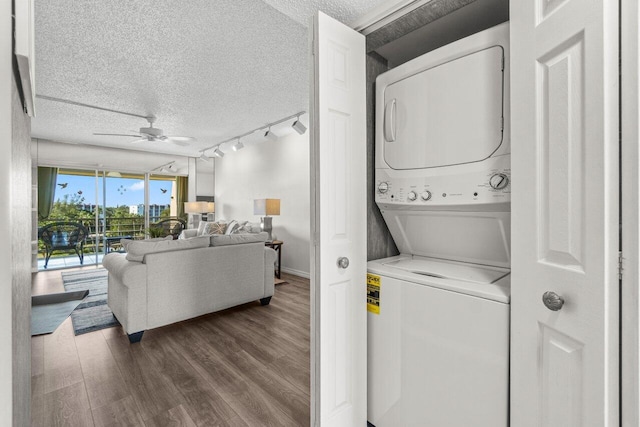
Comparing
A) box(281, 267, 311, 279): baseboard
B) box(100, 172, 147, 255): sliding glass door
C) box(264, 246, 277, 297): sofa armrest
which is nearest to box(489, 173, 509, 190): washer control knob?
box(264, 246, 277, 297): sofa armrest

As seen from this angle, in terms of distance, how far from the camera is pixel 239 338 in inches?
103

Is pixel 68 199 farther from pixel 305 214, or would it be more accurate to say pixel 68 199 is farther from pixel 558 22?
pixel 558 22

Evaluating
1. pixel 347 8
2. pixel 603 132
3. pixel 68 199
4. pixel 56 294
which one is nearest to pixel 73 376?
pixel 56 294

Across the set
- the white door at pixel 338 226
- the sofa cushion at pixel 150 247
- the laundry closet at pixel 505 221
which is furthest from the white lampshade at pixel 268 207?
the white door at pixel 338 226

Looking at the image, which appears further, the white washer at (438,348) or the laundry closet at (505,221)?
the white washer at (438,348)

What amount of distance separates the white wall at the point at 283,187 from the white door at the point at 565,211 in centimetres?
399

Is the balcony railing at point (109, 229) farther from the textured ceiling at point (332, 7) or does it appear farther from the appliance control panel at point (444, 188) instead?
the appliance control panel at point (444, 188)

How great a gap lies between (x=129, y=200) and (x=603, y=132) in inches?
324

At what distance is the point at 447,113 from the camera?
1338 mm

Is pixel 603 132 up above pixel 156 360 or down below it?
above

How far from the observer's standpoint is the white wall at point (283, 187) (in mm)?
5039

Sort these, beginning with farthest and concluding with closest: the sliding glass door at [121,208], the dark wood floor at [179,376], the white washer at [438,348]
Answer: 1. the sliding glass door at [121,208]
2. the dark wood floor at [179,376]
3. the white washer at [438,348]

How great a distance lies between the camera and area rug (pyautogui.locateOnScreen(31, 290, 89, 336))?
288 cm

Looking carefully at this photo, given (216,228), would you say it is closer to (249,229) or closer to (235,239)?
(249,229)
